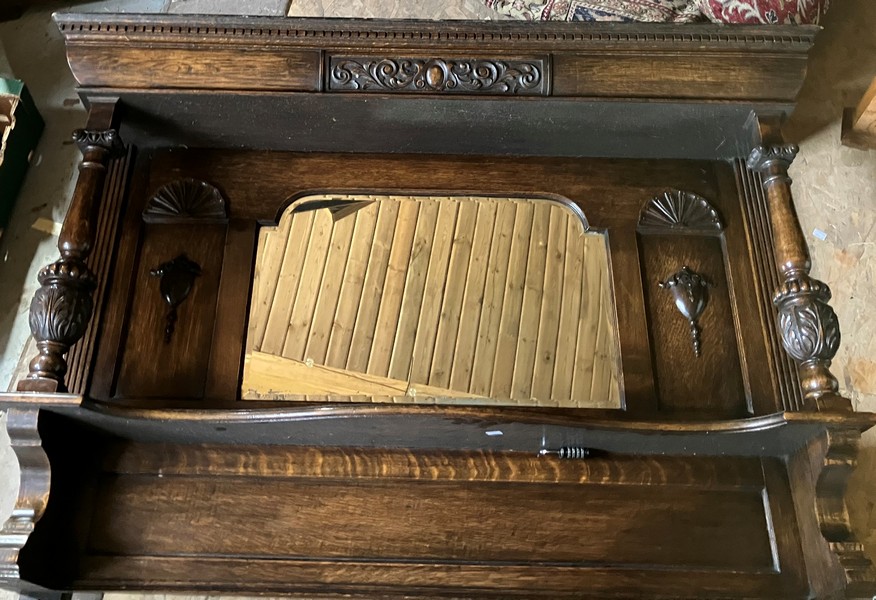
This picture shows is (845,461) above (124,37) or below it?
below

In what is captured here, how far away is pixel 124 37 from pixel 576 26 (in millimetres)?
794

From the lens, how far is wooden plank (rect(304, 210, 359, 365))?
1.36 meters

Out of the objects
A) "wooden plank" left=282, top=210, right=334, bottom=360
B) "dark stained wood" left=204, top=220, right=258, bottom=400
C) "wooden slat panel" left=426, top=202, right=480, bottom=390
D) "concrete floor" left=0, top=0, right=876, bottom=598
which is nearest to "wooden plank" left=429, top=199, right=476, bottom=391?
"wooden slat panel" left=426, top=202, right=480, bottom=390

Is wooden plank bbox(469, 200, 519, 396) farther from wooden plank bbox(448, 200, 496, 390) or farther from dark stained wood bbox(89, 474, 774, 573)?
dark stained wood bbox(89, 474, 774, 573)

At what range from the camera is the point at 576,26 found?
4.55ft

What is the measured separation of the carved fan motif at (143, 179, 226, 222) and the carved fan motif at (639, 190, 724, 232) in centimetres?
78

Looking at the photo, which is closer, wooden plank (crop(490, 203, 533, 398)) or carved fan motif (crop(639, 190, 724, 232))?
wooden plank (crop(490, 203, 533, 398))

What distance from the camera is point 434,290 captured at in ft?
4.62

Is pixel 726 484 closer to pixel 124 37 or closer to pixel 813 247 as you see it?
pixel 813 247

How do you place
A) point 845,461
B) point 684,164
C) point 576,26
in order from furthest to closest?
Answer: 1. point 684,164
2. point 576,26
3. point 845,461

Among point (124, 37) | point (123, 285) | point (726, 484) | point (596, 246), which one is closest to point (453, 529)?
point (726, 484)

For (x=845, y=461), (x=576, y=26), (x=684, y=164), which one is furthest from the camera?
(x=684, y=164)

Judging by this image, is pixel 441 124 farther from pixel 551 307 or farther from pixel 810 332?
pixel 810 332

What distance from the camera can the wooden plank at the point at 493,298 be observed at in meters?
1.33
